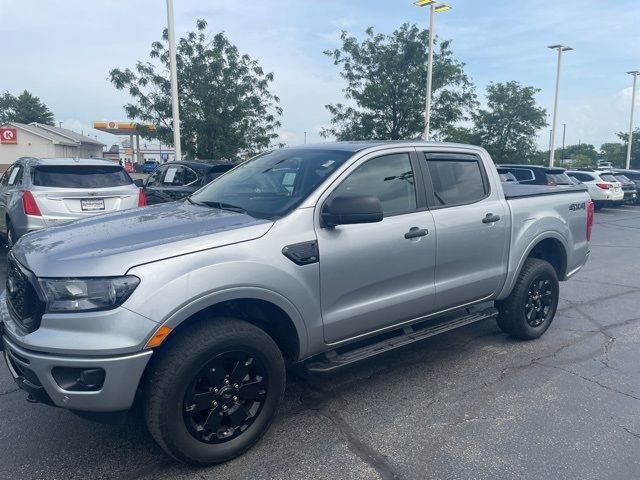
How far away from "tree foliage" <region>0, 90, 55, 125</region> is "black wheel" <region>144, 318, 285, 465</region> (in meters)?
72.4

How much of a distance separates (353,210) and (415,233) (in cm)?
80

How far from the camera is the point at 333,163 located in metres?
3.84

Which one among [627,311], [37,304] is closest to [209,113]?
[627,311]

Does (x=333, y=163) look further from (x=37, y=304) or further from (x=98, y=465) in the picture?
(x=98, y=465)

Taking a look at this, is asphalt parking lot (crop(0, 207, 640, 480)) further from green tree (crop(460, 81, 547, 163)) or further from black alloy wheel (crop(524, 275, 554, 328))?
green tree (crop(460, 81, 547, 163))

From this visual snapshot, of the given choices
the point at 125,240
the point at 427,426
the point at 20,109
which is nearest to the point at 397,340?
the point at 427,426

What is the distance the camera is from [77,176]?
7.26 m

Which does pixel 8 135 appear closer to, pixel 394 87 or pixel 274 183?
pixel 394 87

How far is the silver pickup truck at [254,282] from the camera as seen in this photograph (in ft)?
8.94

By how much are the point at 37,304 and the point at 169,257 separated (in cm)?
74

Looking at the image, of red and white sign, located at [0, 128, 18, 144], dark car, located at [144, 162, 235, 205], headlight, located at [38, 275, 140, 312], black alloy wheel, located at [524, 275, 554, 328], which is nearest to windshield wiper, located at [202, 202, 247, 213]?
headlight, located at [38, 275, 140, 312]

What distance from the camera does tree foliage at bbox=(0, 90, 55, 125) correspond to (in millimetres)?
64938

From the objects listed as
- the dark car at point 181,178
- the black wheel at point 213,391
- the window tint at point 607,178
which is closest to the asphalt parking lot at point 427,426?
the black wheel at point 213,391

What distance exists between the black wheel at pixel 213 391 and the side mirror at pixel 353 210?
845mm
